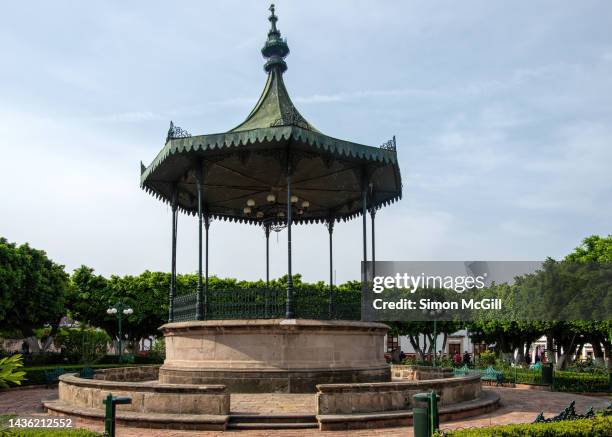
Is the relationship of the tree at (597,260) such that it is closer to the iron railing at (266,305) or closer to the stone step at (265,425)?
the iron railing at (266,305)

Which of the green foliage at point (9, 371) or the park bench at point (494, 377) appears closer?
the green foliage at point (9, 371)

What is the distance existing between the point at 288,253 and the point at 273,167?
4189mm

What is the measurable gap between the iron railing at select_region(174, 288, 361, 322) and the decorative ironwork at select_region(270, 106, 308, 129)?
4.63m

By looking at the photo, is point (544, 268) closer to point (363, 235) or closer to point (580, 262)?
point (580, 262)

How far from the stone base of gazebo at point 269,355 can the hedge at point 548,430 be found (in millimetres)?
6727

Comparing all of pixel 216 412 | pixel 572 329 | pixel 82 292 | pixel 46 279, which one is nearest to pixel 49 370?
pixel 46 279

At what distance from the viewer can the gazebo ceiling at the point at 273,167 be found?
16094mm

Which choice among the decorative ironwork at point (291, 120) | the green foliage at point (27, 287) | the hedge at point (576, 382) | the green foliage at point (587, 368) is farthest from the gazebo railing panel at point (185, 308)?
the green foliage at point (587, 368)

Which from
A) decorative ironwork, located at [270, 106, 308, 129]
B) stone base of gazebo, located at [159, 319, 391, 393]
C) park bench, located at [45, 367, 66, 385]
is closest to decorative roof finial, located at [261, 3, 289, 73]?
decorative ironwork, located at [270, 106, 308, 129]

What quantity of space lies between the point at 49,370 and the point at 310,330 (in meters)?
18.1

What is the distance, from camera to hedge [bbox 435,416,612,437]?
8.43m

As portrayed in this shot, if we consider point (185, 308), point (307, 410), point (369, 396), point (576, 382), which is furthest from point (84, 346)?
point (369, 396)

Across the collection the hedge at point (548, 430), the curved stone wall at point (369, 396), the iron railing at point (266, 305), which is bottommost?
the curved stone wall at point (369, 396)

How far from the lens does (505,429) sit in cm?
857
